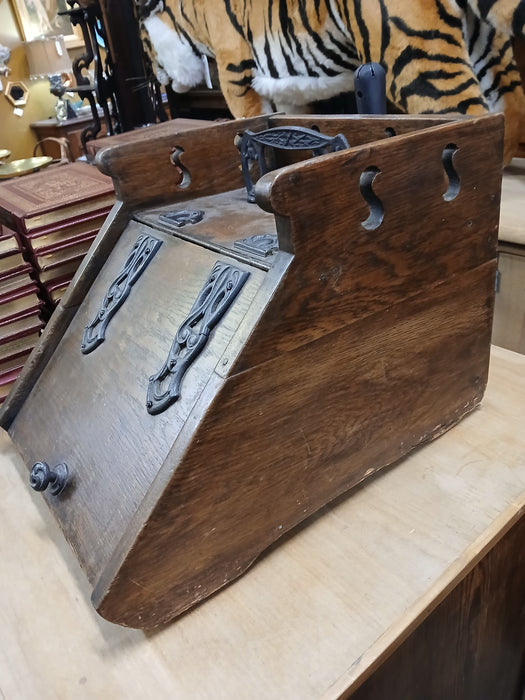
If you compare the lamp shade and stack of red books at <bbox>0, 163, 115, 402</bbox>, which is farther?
the lamp shade

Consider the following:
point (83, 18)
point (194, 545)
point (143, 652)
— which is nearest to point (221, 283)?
point (194, 545)

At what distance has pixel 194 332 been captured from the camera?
666 mm

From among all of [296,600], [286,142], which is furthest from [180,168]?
[296,600]

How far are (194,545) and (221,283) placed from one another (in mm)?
301

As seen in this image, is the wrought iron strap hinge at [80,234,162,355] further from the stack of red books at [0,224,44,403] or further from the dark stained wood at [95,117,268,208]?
the stack of red books at [0,224,44,403]

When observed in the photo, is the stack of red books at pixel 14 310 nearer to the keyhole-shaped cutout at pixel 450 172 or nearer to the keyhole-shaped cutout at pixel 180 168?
the keyhole-shaped cutout at pixel 180 168

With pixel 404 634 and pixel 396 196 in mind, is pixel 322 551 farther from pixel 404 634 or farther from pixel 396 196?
pixel 396 196

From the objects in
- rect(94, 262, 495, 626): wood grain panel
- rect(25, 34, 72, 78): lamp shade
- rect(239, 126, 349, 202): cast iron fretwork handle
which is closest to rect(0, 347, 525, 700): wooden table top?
rect(94, 262, 495, 626): wood grain panel

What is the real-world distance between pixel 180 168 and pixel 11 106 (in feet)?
13.2

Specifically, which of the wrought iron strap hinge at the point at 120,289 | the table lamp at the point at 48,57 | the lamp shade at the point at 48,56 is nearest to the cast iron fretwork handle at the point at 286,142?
the wrought iron strap hinge at the point at 120,289

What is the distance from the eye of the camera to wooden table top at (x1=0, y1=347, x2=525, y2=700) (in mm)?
579

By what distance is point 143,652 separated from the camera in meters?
0.61

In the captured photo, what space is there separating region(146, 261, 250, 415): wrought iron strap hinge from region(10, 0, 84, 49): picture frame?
4122mm

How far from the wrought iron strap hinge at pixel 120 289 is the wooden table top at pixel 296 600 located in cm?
26
